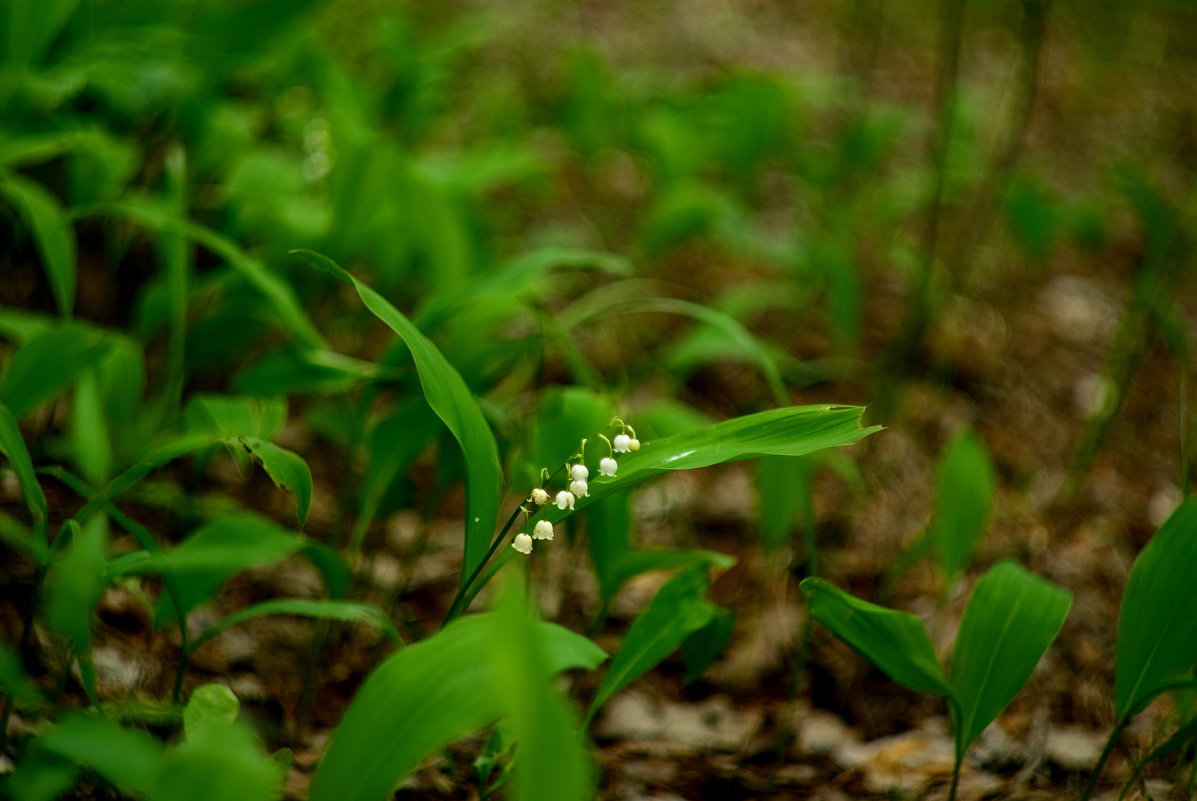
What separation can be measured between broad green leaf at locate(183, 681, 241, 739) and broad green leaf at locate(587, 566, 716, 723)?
1.31 ft

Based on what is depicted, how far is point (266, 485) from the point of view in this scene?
5.74 ft

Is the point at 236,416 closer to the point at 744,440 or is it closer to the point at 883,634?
the point at 744,440

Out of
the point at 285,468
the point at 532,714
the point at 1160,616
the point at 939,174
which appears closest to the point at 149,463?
the point at 285,468

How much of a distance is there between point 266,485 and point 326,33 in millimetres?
1969

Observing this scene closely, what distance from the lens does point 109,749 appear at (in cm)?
70

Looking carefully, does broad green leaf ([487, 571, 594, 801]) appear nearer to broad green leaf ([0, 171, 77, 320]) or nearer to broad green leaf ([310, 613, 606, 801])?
broad green leaf ([310, 613, 606, 801])

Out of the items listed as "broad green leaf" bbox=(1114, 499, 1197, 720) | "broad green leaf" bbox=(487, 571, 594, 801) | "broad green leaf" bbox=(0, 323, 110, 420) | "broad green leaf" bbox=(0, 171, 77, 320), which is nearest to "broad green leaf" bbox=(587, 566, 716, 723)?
"broad green leaf" bbox=(487, 571, 594, 801)

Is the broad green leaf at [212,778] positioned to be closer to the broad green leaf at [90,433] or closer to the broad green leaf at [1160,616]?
the broad green leaf at [90,433]

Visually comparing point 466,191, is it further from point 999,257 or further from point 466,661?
→ point 999,257

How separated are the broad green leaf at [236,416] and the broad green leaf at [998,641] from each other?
0.92 m

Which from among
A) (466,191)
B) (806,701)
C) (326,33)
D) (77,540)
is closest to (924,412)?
(806,701)

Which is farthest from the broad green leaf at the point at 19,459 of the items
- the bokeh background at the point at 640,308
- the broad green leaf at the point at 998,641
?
the broad green leaf at the point at 998,641

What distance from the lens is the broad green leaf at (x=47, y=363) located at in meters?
1.03

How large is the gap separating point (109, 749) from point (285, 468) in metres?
0.33
